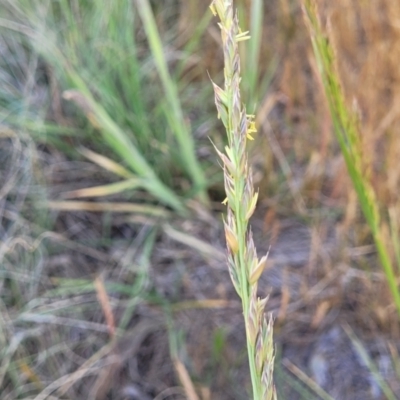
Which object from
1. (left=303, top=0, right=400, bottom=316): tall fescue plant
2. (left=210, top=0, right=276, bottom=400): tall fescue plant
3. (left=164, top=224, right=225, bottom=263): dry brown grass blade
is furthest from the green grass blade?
(left=210, top=0, right=276, bottom=400): tall fescue plant

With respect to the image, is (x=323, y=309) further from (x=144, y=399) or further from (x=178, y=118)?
(x=178, y=118)

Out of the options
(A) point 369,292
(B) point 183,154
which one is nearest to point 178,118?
(B) point 183,154

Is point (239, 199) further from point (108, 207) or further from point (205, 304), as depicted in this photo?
point (108, 207)

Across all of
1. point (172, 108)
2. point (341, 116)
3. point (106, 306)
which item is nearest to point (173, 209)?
point (172, 108)

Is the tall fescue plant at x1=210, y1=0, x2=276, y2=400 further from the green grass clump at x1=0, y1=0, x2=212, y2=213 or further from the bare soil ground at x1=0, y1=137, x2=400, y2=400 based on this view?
the green grass clump at x1=0, y1=0, x2=212, y2=213

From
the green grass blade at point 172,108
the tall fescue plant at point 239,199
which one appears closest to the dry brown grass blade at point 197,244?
the green grass blade at point 172,108
